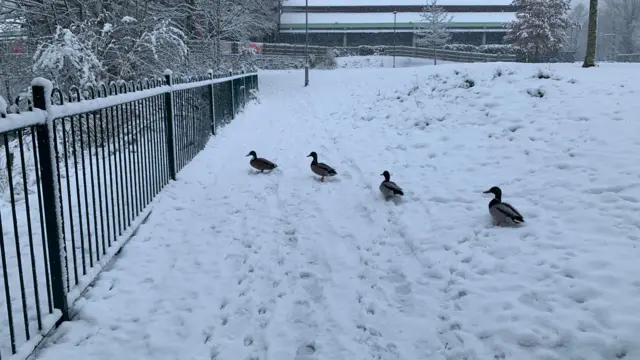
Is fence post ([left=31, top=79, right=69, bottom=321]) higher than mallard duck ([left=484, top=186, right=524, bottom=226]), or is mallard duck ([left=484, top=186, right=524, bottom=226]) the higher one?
fence post ([left=31, top=79, right=69, bottom=321])

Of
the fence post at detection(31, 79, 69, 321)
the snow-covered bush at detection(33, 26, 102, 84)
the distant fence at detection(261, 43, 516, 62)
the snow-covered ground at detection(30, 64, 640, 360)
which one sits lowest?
the snow-covered ground at detection(30, 64, 640, 360)

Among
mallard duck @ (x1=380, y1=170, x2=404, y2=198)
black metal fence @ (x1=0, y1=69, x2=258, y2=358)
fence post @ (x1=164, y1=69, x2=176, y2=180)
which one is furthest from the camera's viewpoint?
fence post @ (x1=164, y1=69, x2=176, y2=180)

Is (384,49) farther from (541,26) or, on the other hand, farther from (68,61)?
(68,61)

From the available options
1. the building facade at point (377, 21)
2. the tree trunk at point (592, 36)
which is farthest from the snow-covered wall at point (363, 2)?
the tree trunk at point (592, 36)

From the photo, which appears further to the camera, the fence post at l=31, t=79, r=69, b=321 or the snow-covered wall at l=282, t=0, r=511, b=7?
the snow-covered wall at l=282, t=0, r=511, b=7

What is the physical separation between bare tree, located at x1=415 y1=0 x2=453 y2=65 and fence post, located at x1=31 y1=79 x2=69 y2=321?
5184 cm

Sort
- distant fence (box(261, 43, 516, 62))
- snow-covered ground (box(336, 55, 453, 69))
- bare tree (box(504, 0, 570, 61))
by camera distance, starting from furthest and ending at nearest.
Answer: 1. distant fence (box(261, 43, 516, 62))
2. snow-covered ground (box(336, 55, 453, 69))
3. bare tree (box(504, 0, 570, 61))

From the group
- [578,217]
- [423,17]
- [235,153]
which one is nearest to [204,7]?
[235,153]

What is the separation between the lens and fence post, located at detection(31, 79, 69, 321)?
3.34m

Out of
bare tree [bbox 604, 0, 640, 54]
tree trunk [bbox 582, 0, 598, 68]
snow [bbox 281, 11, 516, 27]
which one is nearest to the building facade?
snow [bbox 281, 11, 516, 27]

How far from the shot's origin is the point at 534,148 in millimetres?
7734

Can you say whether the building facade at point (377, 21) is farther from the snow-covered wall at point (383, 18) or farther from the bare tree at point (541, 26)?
the bare tree at point (541, 26)

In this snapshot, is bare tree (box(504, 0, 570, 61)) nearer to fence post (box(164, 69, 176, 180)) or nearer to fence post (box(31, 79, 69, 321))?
fence post (box(164, 69, 176, 180))

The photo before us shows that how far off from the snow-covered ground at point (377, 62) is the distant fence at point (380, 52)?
113 centimetres
